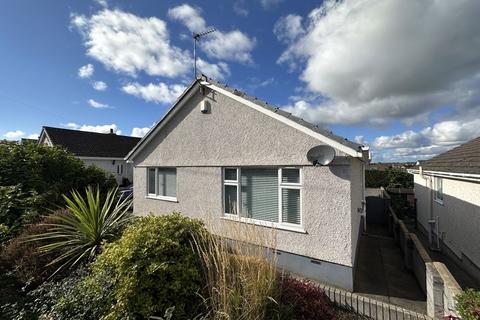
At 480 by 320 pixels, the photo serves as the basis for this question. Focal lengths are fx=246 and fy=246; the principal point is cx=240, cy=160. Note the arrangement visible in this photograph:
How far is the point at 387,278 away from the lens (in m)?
6.48

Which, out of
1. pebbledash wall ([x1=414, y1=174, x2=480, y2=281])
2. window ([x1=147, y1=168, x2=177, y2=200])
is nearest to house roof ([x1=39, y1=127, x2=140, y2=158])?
window ([x1=147, y1=168, x2=177, y2=200])

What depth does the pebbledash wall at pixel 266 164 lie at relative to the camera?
19.1 feet

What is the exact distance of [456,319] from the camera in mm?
3518

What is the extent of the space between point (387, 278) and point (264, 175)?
421 cm

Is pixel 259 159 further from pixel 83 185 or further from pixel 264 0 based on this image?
pixel 83 185

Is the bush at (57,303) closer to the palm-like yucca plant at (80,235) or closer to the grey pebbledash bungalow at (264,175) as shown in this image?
the palm-like yucca plant at (80,235)

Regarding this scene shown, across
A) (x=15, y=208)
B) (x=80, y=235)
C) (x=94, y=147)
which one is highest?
(x=94, y=147)

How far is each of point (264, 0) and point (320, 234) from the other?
279 inches

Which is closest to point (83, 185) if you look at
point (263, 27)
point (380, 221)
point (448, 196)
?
point (263, 27)

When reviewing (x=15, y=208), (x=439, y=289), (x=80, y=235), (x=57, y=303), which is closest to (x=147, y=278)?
(x=57, y=303)

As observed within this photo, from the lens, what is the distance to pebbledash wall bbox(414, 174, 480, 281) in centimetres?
750

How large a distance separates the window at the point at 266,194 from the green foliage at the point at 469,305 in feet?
10.9

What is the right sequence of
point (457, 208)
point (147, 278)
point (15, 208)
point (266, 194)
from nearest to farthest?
point (147, 278) < point (266, 194) < point (15, 208) < point (457, 208)

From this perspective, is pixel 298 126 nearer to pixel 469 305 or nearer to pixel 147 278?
pixel 469 305
